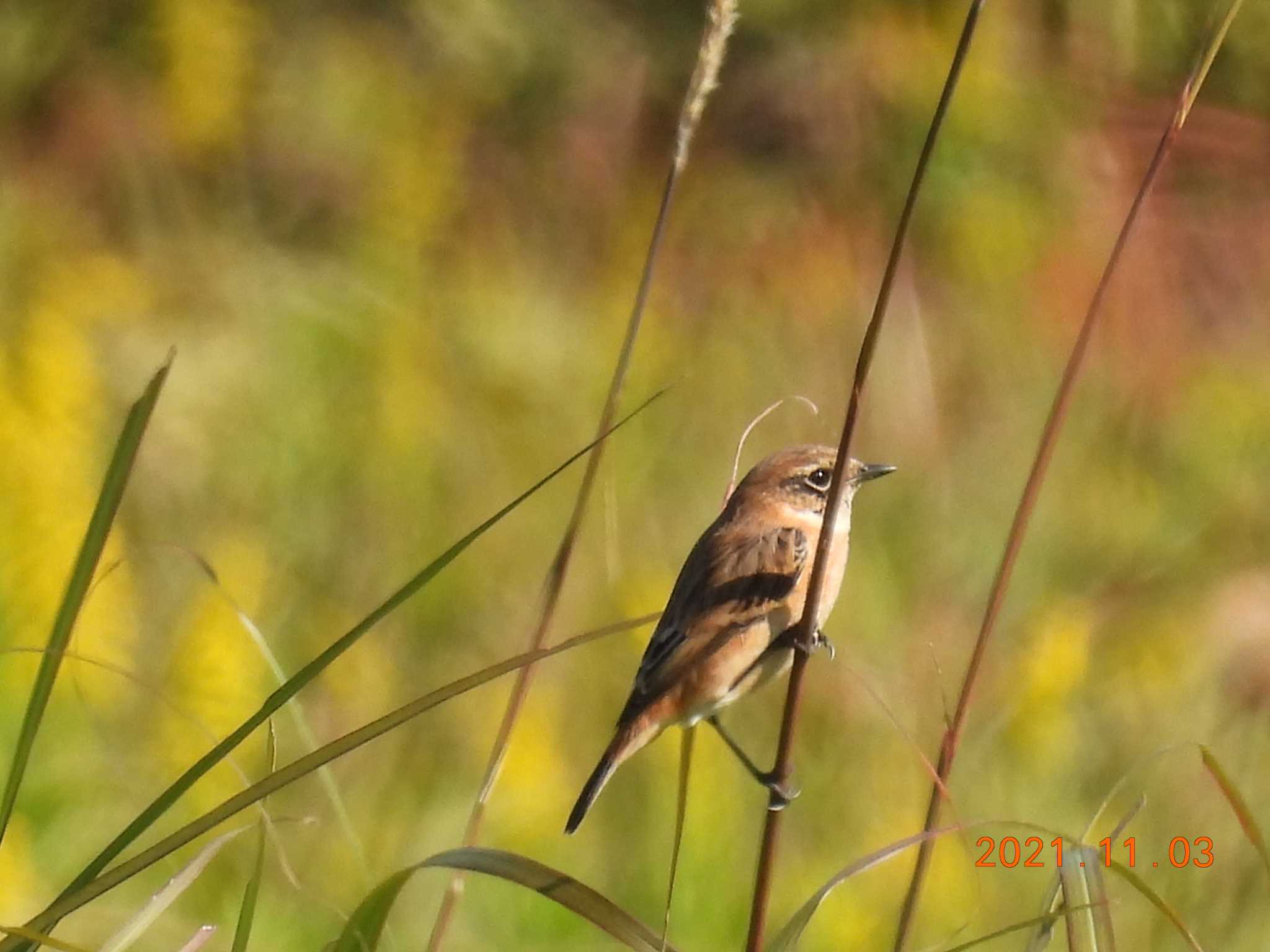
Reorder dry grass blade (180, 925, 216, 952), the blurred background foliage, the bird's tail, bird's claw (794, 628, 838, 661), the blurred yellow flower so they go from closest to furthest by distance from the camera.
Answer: dry grass blade (180, 925, 216, 952) → bird's claw (794, 628, 838, 661) → the bird's tail → the blurred background foliage → the blurred yellow flower

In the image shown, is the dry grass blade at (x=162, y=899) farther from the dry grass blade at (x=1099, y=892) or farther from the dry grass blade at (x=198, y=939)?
the dry grass blade at (x=1099, y=892)

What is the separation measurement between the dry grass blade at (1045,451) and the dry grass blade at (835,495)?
0.46ft

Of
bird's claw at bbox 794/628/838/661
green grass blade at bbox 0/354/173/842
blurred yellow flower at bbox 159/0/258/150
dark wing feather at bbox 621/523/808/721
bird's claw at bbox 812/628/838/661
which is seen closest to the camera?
green grass blade at bbox 0/354/173/842

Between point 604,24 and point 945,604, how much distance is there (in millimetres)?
3294

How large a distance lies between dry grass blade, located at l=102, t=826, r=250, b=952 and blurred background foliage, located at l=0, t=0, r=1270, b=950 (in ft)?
0.49

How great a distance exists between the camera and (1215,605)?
4621mm

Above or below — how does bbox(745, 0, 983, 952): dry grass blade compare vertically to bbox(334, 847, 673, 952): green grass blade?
above

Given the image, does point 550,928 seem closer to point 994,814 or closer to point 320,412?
point 994,814

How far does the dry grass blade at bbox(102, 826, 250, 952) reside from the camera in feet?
4.69

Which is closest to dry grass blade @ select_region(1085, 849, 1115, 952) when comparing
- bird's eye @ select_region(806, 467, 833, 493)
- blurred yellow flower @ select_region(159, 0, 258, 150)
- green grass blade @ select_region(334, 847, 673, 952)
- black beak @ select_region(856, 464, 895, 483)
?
green grass blade @ select_region(334, 847, 673, 952)

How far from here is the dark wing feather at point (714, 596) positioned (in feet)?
8.76

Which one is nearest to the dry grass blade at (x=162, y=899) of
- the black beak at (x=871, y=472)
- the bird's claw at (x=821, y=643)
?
the bird's claw at (x=821, y=643)

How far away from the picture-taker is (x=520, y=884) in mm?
1362

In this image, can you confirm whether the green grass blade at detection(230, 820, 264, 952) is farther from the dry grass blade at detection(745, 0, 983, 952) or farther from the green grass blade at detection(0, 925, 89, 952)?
the dry grass blade at detection(745, 0, 983, 952)
